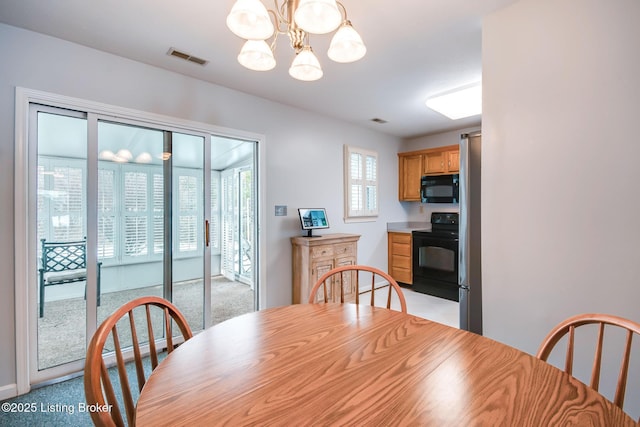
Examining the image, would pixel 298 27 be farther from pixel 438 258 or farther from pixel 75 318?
pixel 438 258

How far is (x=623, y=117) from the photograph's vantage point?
137 cm

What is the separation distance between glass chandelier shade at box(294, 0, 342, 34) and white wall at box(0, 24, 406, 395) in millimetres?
1949

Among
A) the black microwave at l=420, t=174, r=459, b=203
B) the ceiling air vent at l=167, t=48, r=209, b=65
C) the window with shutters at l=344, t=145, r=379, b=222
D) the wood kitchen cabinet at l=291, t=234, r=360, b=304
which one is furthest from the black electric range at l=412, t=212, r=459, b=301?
the ceiling air vent at l=167, t=48, r=209, b=65

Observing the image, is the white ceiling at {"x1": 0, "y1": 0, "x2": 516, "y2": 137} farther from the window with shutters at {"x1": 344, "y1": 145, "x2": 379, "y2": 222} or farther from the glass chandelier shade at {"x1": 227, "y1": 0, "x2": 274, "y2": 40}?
the window with shutters at {"x1": 344, "y1": 145, "x2": 379, "y2": 222}

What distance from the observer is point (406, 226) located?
5.16m

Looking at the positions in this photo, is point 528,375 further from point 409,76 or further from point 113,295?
point 113,295

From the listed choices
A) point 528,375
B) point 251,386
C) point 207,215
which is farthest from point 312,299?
point 207,215

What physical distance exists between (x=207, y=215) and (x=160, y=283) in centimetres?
76

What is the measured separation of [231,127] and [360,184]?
6.89 ft

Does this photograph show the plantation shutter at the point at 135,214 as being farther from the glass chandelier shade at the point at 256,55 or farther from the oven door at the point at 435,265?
the oven door at the point at 435,265

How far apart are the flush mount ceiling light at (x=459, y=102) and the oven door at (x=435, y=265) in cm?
162

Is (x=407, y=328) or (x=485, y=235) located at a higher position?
(x=485, y=235)

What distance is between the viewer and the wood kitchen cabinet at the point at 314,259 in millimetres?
3213

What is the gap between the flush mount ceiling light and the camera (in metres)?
2.91
